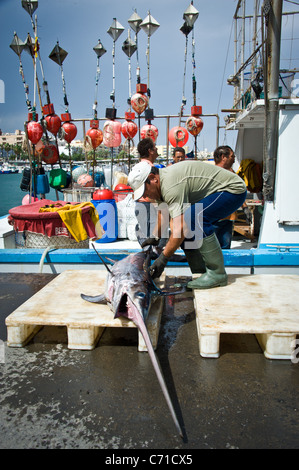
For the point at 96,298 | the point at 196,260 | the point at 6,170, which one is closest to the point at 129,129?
the point at 196,260

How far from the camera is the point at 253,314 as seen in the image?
276cm

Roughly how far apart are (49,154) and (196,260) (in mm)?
8784

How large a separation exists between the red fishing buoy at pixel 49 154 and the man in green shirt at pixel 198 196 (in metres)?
8.43

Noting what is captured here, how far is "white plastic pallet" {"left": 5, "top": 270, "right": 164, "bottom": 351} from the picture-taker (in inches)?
106

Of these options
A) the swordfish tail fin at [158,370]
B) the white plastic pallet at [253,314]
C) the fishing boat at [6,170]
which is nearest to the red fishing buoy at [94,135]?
the white plastic pallet at [253,314]

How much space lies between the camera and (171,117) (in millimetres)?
11211

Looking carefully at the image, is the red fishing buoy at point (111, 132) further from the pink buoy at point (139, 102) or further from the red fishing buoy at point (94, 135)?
the pink buoy at point (139, 102)

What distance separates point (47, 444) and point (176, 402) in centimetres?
82

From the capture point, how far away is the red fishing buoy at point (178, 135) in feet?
36.0

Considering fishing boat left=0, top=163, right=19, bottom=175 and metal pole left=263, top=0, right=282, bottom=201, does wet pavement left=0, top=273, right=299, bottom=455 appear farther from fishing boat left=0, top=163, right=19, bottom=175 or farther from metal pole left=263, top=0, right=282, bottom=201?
fishing boat left=0, top=163, right=19, bottom=175

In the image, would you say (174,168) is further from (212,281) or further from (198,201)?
(212,281)

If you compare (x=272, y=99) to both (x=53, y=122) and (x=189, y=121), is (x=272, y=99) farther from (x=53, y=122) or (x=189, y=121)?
(x=53, y=122)
